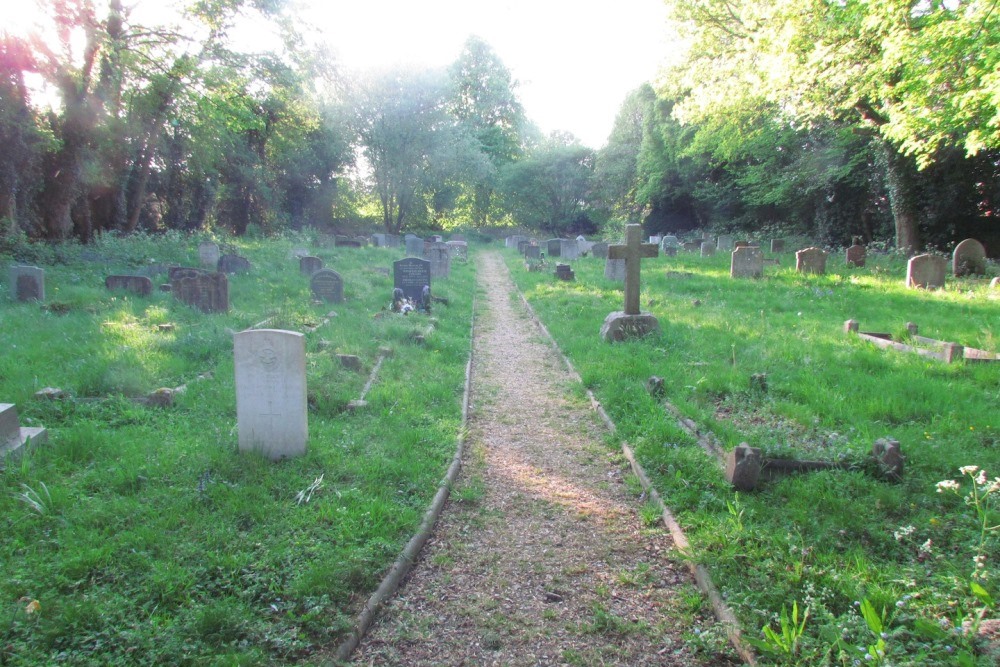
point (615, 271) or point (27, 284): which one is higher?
point (615, 271)

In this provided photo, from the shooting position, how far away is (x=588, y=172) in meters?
50.0

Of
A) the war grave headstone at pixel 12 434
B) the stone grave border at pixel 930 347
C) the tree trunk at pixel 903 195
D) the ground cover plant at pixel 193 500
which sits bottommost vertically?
the ground cover plant at pixel 193 500

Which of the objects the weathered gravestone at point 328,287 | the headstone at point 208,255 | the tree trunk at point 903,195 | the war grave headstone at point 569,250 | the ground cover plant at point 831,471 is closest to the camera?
the ground cover plant at point 831,471

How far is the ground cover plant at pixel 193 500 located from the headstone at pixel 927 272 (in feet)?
39.1

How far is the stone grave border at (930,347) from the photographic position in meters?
7.36

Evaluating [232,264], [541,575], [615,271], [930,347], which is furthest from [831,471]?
[232,264]

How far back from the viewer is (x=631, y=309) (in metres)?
9.60

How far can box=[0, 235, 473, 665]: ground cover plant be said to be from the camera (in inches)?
117

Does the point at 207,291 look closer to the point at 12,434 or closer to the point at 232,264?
the point at 232,264

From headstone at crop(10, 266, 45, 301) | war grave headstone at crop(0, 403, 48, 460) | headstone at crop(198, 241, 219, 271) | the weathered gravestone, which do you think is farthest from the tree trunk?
headstone at crop(10, 266, 45, 301)

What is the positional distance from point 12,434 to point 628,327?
7411mm

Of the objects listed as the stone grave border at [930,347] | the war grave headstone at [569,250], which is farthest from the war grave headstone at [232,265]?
the war grave headstone at [569,250]

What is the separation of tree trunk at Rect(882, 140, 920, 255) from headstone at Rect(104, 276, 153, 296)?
21.4 m

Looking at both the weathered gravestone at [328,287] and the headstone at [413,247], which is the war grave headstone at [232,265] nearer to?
the weathered gravestone at [328,287]
